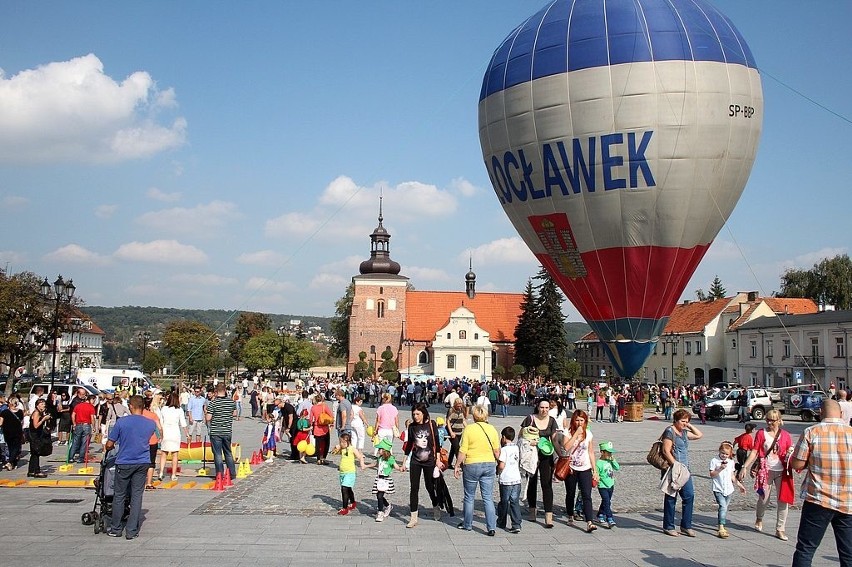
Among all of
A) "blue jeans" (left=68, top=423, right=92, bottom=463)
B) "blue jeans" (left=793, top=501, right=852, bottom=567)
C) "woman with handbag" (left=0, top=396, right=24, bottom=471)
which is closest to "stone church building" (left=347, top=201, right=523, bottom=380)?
"blue jeans" (left=68, top=423, right=92, bottom=463)

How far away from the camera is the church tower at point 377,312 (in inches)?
3349

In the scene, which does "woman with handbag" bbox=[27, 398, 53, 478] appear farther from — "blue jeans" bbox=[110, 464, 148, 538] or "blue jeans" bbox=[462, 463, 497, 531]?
"blue jeans" bbox=[462, 463, 497, 531]

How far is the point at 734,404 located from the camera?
34.3 metres

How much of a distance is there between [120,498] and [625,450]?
44.4 feet

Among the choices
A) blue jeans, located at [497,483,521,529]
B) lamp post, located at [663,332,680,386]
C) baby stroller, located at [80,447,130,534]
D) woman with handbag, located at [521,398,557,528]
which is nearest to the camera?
baby stroller, located at [80,447,130,534]

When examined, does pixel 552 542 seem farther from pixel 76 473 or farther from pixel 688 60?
pixel 688 60

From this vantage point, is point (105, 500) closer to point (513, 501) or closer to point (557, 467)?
point (513, 501)

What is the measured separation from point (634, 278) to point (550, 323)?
4961 cm

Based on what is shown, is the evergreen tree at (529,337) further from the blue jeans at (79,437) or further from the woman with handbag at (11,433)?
the woman with handbag at (11,433)

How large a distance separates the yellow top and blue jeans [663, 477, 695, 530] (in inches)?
85.9

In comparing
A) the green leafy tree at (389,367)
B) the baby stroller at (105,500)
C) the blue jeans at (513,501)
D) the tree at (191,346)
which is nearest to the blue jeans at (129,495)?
the baby stroller at (105,500)

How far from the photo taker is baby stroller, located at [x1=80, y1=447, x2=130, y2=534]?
9.08 metres

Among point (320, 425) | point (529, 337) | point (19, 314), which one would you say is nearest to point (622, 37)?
point (320, 425)

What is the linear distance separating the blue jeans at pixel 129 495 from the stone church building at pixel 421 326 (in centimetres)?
7092
